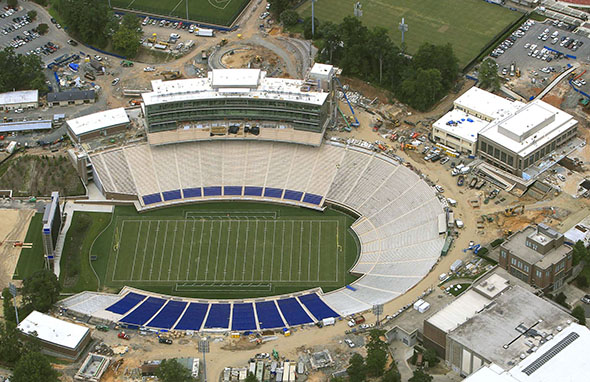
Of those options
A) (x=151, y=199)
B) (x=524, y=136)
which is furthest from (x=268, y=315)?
(x=524, y=136)

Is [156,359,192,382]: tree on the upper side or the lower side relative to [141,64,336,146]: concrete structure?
lower

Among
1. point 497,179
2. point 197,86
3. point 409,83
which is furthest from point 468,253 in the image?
point 197,86

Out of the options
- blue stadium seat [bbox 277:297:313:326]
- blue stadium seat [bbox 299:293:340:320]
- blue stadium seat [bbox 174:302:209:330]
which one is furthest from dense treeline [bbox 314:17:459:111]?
blue stadium seat [bbox 174:302:209:330]

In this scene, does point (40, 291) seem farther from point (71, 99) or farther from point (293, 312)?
point (71, 99)

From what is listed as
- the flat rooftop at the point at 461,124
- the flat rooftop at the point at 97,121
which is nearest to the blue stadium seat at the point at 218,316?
the flat rooftop at the point at 97,121

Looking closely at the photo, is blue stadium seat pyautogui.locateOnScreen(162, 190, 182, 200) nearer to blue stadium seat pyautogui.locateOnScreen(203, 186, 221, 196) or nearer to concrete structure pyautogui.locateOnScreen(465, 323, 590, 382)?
blue stadium seat pyautogui.locateOnScreen(203, 186, 221, 196)

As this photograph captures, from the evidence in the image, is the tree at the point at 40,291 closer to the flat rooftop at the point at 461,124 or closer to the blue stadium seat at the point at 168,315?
the blue stadium seat at the point at 168,315
